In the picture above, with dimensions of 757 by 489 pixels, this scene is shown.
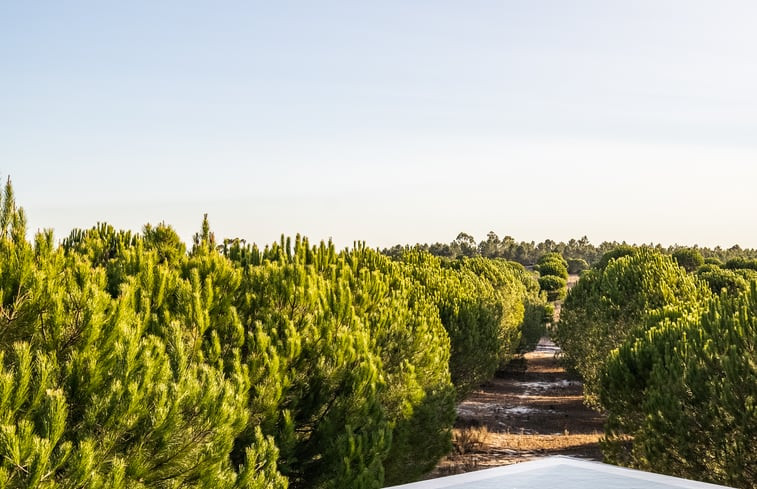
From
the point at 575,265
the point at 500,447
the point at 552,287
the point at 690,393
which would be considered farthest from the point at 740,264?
the point at 575,265

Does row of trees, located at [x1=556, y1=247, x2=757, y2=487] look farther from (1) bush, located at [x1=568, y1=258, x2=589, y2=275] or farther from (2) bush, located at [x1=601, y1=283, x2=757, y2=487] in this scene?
(1) bush, located at [x1=568, y1=258, x2=589, y2=275]

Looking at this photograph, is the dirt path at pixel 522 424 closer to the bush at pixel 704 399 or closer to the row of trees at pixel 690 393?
the row of trees at pixel 690 393

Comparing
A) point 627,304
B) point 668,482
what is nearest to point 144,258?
point 668,482

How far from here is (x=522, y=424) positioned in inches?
901

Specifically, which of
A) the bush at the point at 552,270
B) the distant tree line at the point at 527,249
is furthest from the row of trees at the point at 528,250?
the bush at the point at 552,270

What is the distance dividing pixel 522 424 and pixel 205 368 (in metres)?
18.3

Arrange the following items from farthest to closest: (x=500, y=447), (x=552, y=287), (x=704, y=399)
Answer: (x=552, y=287)
(x=500, y=447)
(x=704, y=399)

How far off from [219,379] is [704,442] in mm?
8647

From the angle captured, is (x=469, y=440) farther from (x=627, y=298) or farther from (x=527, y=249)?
(x=527, y=249)

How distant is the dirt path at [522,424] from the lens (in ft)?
60.8

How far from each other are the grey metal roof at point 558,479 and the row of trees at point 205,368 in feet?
5.05

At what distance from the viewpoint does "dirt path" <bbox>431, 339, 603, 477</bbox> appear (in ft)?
60.8

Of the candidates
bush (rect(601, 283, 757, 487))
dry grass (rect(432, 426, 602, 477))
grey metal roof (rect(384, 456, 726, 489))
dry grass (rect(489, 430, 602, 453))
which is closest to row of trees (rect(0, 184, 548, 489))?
grey metal roof (rect(384, 456, 726, 489))

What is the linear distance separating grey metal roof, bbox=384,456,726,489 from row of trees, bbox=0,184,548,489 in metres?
1.54
